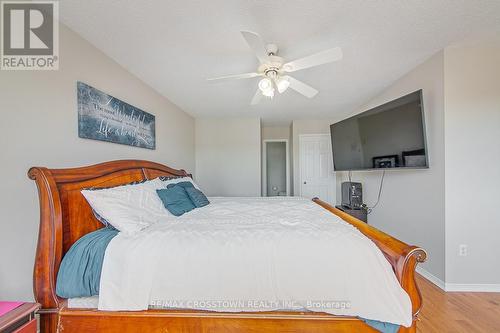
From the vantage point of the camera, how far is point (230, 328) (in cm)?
126

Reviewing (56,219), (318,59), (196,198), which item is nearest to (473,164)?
(318,59)

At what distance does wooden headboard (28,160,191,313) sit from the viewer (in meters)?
1.25

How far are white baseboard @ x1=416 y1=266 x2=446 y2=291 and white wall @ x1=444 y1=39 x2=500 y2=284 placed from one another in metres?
0.09

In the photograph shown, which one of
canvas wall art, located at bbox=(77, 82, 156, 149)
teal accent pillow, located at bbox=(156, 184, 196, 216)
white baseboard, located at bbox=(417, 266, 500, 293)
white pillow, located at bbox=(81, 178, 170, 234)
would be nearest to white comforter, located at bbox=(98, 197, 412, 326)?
white pillow, located at bbox=(81, 178, 170, 234)

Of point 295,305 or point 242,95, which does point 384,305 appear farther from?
point 242,95

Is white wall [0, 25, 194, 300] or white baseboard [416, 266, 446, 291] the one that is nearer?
white wall [0, 25, 194, 300]

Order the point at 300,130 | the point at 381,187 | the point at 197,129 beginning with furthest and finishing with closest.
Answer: the point at 300,130 → the point at 197,129 → the point at 381,187

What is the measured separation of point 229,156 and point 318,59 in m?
3.20

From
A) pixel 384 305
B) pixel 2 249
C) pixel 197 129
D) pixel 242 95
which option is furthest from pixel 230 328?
pixel 197 129

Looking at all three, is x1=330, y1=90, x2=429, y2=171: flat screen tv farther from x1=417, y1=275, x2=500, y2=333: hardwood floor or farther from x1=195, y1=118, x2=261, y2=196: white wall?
x1=195, y1=118, x2=261, y2=196: white wall

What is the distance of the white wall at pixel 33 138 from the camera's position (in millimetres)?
1343

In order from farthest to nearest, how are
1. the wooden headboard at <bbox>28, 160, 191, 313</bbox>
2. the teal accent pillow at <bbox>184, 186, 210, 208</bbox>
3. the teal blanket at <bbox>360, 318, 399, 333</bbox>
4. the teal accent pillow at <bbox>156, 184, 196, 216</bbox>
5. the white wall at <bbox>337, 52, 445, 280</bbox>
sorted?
the teal accent pillow at <bbox>184, 186, 210, 208</bbox>
the white wall at <bbox>337, 52, 445, 280</bbox>
the teal accent pillow at <bbox>156, 184, 196, 216</bbox>
the wooden headboard at <bbox>28, 160, 191, 313</bbox>
the teal blanket at <bbox>360, 318, 399, 333</bbox>

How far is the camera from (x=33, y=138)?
4.85 feet

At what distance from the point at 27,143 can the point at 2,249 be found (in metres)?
0.68
